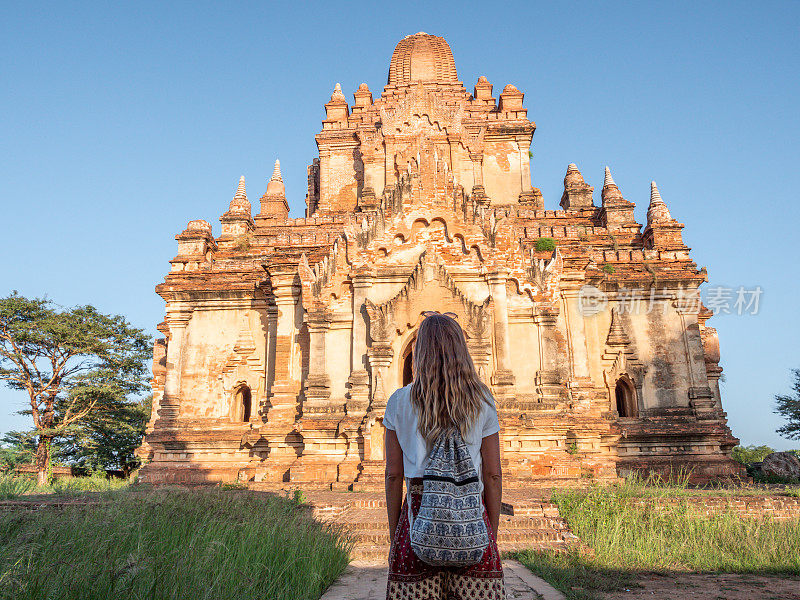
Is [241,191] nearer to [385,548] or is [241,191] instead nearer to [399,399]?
[385,548]

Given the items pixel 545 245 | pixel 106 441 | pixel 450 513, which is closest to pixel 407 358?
pixel 545 245

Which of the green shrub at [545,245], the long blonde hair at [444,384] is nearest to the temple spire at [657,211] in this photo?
the green shrub at [545,245]

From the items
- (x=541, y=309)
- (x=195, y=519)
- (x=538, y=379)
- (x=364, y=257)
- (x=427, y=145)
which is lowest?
(x=195, y=519)

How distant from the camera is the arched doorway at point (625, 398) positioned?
18.0 m

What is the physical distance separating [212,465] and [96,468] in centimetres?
1365

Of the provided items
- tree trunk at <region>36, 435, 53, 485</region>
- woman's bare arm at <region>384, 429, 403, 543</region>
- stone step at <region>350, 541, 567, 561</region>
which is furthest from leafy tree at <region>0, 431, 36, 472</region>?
woman's bare arm at <region>384, 429, 403, 543</region>

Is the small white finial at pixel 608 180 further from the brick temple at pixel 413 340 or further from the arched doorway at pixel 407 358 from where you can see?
the arched doorway at pixel 407 358

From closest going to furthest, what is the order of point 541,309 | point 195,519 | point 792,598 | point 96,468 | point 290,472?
point 792,598
point 195,519
point 290,472
point 541,309
point 96,468

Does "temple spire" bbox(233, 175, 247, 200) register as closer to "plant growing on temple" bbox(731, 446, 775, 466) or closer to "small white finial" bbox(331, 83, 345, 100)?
"small white finial" bbox(331, 83, 345, 100)

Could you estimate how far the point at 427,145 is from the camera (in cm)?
2206

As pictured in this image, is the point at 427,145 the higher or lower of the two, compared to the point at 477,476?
higher

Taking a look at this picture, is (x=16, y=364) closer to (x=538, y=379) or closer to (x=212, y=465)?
(x=212, y=465)

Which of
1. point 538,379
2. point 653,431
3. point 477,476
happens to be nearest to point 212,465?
point 538,379

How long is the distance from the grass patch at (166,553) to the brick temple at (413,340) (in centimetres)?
665
